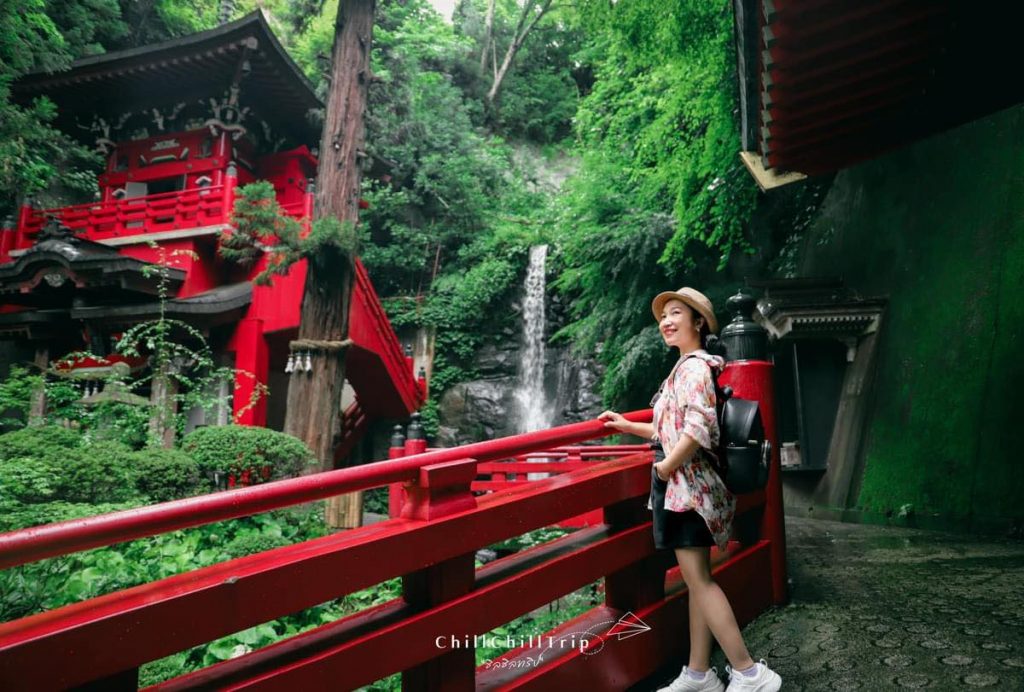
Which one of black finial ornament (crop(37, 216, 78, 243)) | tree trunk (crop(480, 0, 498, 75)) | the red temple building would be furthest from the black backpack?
tree trunk (crop(480, 0, 498, 75))

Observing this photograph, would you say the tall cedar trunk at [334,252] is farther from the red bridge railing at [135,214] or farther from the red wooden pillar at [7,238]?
the red wooden pillar at [7,238]

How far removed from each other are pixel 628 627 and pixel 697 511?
64 cm

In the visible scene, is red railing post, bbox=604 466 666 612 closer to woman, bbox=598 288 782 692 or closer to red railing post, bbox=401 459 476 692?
woman, bbox=598 288 782 692

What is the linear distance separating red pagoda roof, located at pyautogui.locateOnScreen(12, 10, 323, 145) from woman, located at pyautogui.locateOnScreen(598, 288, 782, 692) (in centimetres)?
1324

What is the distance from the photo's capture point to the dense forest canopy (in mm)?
8836

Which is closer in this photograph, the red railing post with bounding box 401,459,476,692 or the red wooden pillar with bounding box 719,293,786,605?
the red railing post with bounding box 401,459,476,692

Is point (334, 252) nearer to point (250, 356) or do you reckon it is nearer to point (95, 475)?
point (250, 356)

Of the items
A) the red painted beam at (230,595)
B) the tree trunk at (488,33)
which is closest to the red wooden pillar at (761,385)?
the red painted beam at (230,595)

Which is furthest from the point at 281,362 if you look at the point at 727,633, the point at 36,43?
the point at 727,633


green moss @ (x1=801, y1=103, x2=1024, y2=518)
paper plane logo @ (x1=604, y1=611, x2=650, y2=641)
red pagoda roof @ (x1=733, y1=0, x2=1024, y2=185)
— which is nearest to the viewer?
paper plane logo @ (x1=604, y1=611, x2=650, y2=641)

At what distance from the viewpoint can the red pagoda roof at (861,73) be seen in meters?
5.14

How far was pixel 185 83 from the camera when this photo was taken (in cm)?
1405

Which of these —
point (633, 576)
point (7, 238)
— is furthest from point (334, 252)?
point (7, 238)

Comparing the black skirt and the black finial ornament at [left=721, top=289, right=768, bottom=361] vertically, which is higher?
the black finial ornament at [left=721, top=289, right=768, bottom=361]
